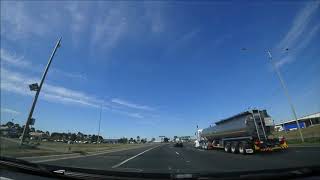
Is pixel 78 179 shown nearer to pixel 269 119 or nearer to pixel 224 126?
pixel 269 119

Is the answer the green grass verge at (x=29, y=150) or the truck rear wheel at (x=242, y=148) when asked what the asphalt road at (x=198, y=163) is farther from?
the green grass verge at (x=29, y=150)

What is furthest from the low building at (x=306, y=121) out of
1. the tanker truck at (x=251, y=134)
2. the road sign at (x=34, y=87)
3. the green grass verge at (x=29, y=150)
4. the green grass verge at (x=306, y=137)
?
the road sign at (x=34, y=87)

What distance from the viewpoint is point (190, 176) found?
408 cm

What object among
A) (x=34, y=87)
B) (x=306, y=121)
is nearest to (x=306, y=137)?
(x=34, y=87)

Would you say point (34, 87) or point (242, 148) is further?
point (34, 87)

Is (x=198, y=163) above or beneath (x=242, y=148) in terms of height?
beneath

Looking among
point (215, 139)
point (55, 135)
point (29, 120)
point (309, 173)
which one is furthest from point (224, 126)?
point (55, 135)

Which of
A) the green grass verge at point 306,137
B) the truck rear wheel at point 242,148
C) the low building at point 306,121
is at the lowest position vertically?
the truck rear wheel at point 242,148

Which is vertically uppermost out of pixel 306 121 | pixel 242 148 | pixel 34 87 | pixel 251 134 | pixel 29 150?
pixel 306 121

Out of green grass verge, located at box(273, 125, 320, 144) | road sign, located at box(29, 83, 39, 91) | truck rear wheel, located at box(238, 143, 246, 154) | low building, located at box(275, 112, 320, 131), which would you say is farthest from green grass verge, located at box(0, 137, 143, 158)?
low building, located at box(275, 112, 320, 131)

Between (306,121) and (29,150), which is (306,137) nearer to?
(29,150)

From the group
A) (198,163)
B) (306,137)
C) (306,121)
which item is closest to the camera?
(198,163)

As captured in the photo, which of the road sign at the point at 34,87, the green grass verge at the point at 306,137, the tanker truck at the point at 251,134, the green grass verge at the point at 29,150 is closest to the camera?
the green grass verge at the point at 29,150

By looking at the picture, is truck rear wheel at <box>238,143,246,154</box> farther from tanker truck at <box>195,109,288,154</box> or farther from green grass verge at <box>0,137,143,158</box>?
green grass verge at <box>0,137,143,158</box>
